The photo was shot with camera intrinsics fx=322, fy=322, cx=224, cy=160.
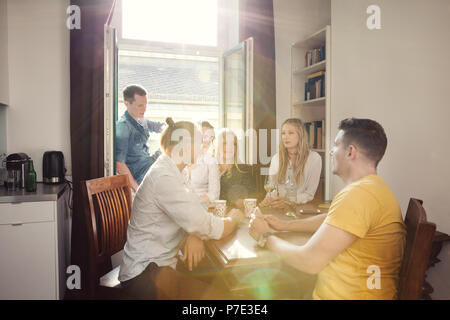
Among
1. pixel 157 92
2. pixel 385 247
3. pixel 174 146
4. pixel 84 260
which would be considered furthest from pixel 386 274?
pixel 157 92

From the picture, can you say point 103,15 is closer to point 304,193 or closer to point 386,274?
point 304,193

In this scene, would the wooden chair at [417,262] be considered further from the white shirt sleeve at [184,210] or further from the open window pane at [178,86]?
the open window pane at [178,86]

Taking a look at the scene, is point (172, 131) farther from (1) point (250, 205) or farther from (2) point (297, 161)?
(2) point (297, 161)

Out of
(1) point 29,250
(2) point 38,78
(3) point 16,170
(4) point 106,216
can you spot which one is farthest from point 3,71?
(4) point 106,216

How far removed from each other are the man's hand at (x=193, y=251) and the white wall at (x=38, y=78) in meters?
2.05

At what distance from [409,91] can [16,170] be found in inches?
117

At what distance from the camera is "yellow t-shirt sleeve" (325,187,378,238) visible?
40.3 inches

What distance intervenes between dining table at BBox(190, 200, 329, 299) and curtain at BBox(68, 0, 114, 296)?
1763 millimetres

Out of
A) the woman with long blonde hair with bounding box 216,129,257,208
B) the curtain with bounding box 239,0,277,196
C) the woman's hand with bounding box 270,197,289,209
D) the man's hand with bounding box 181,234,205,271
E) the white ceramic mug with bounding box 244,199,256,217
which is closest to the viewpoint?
the man's hand with bounding box 181,234,205,271

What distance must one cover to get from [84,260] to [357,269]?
95.2 inches

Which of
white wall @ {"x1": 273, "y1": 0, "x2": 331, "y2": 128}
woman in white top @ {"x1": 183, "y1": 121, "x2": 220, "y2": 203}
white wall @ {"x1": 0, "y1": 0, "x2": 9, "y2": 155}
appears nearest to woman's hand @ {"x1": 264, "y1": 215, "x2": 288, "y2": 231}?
woman in white top @ {"x1": 183, "y1": 121, "x2": 220, "y2": 203}

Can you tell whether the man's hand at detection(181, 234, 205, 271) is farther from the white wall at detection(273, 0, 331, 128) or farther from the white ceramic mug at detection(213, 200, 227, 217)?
the white wall at detection(273, 0, 331, 128)

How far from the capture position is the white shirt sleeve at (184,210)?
1404 mm

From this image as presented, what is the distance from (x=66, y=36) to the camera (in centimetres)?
296
